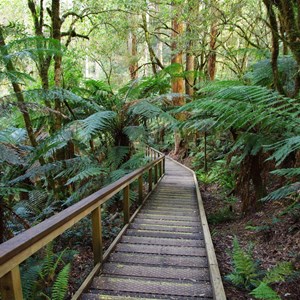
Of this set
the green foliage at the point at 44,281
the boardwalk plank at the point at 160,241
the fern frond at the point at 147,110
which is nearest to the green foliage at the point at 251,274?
the boardwalk plank at the point at 160,241

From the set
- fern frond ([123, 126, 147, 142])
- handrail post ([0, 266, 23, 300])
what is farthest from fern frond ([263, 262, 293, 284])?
fern frond ([123, 126, 147, 142])

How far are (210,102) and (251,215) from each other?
2367 millimetres

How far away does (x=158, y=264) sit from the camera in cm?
255

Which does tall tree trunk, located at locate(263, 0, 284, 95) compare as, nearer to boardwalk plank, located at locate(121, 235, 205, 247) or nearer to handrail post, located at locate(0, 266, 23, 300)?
boardwalk plank, located at locate(121, 235, 205, 247)

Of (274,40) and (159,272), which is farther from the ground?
(274,40)

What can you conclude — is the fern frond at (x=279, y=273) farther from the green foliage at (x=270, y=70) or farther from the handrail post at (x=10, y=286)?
the green foliage at (x=270, y=70)

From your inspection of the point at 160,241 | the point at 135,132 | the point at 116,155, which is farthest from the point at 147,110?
the point at 160,241

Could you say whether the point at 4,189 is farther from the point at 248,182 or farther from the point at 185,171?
the point at 185,171

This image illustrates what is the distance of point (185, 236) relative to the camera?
11.2 ft

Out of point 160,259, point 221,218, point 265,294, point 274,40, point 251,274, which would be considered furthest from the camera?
point 221,218

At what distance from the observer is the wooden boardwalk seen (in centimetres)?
208

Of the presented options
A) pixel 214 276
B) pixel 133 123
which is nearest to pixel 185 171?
pixel 133 123

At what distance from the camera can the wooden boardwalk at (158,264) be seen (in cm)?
208

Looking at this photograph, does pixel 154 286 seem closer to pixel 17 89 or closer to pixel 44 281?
pixel 44 281
